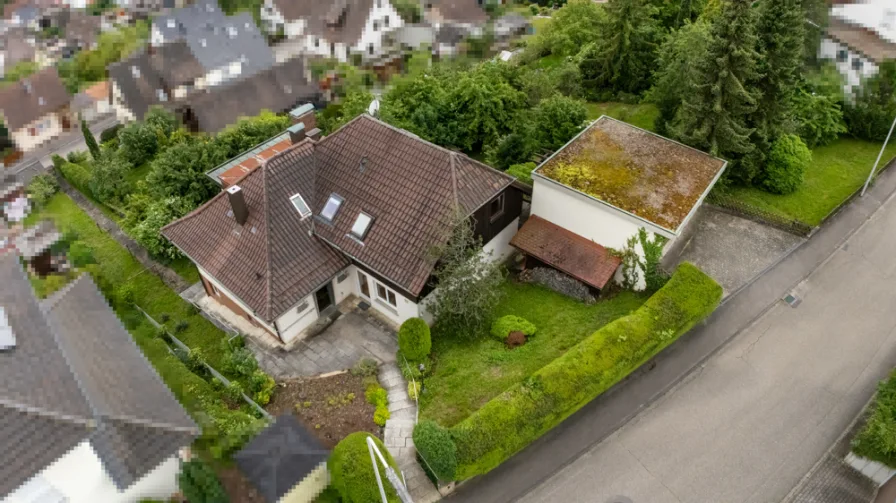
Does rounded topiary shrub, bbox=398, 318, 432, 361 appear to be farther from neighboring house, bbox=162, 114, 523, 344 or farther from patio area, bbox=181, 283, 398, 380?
patio area, bbox=181, 283, 398, 380

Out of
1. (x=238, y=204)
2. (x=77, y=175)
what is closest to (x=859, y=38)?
(x=238, y=204)

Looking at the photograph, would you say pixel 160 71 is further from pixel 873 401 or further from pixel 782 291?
pixel 873 401

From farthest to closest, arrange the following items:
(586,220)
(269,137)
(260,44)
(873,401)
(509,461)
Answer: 1. (260,44)
2. (269,137)
3. (586,220)
4. (873,401)
5. (509,461)

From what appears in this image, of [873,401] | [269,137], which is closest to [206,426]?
[269,137]

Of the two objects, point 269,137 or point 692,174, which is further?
point 269,137

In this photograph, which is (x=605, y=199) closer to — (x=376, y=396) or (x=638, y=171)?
(x=638, y=171)

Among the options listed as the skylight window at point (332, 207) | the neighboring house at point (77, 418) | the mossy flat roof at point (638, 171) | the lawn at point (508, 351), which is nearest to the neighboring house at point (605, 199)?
the mossy flat roof at point (638, 171)

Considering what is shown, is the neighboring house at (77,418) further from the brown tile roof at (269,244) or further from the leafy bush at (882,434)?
the leafy bush at (882,434)
